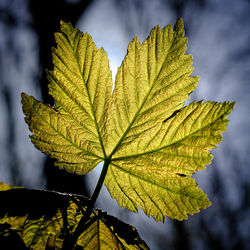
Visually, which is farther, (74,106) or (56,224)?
(74,106)

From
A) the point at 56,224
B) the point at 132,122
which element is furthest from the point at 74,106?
the point at 56,224

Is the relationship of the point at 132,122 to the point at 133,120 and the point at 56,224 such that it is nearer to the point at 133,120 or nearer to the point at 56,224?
the point at 133,120

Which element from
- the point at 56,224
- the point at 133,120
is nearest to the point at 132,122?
the point at 133,120

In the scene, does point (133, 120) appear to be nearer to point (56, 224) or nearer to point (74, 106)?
point (74, 106)

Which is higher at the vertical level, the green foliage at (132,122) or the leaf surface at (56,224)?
the green foliage at (132,122)

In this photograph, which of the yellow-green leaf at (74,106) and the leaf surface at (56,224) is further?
the yellow-green leaf at (74,106)

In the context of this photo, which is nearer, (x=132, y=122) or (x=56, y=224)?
(x=56, y=224)

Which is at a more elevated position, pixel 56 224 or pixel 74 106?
pixel 74 106

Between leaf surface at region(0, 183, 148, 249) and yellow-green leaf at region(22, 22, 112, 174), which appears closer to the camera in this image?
leaf surface at region(0, 183, 148, 249)
